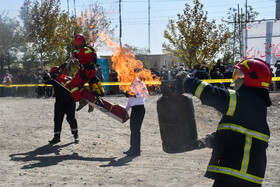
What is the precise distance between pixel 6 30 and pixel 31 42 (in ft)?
21.9

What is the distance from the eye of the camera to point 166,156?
29.4 ft

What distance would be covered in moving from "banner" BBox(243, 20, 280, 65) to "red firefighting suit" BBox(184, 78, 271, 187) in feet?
62.2

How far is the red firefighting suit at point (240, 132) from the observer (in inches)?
145

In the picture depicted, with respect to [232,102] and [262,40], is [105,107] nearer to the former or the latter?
[232,102]

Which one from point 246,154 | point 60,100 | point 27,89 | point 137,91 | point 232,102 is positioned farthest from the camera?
point 27,89

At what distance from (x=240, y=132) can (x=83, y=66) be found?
6057 millimetres

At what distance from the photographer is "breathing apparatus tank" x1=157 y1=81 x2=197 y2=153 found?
4672 mm

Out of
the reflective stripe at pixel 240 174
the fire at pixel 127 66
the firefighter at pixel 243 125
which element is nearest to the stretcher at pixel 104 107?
the fire at pixel 127 66

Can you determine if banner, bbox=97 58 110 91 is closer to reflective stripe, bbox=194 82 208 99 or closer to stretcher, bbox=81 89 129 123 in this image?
stretcher, bbox=81 89 129 123

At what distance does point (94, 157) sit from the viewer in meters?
9.22

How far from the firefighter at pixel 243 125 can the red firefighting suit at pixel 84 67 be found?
5.60 m

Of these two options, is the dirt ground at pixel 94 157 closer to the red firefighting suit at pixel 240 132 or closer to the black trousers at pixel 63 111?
the black trousers at pixel 63 111

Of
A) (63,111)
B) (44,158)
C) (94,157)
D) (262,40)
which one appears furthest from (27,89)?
(94,157)

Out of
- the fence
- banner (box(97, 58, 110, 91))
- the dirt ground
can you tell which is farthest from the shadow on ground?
the fence
